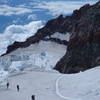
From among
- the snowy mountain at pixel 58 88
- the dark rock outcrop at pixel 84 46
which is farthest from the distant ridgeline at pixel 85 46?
the snowy mountain at pixel 58 88

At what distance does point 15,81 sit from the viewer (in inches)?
2650

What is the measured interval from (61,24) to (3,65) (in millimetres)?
50781

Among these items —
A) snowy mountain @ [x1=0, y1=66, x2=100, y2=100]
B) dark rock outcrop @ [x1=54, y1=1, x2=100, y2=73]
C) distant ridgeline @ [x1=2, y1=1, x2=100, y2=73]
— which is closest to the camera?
snowy mountain @ [x1=0, y1=66, x2=100, y2=100]

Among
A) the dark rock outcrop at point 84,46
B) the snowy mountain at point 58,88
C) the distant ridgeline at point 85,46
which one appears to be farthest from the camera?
the dark rock outcrop at point 84,46

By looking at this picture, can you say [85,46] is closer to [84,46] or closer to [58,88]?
[84,46]

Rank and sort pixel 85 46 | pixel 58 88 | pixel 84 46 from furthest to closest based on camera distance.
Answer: pixel 84 46, pixel 85 46, pixel 58 88

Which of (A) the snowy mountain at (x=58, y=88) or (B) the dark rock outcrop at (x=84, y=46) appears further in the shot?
(B) the dark rock outcrop at (x=84, y=46)

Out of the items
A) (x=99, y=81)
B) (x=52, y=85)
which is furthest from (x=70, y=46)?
(x=99, y=81)

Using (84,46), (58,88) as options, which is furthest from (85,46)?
(58,88)

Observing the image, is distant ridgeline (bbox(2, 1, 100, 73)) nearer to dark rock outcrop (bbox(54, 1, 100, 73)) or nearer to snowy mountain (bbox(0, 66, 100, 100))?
dark rock outcrop (bbox(54, 1, 100, 73))

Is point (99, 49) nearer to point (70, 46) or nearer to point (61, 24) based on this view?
point (70, 46)

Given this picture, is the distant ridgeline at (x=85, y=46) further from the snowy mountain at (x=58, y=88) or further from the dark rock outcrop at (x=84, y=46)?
the snowy mountain at (x=58, y=88)

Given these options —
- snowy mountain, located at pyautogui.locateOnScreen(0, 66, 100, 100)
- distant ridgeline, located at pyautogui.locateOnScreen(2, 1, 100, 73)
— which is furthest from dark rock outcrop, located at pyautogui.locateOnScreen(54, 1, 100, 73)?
snowy mountain, located at pyautogui.locateOnScreen(0, 66, 100, 100)

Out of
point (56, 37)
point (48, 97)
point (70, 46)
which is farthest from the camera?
point (56, 37)
